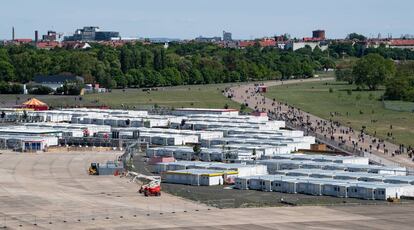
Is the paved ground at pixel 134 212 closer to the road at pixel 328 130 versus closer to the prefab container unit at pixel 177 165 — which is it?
the prefab container unit at pixel 177 165

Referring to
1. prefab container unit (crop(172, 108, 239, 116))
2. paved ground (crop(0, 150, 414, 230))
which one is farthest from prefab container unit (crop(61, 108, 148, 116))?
paved ground (crop(0, 150, 414, 230))

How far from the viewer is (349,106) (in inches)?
3804

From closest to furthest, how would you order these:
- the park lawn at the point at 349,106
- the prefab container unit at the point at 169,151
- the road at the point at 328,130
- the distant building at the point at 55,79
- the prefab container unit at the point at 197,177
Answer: the prefab container unit at the point at 197,177 → the prefab container unit at the point at 169,151 → the road at the point at 328,130 → the park lawn at the point at 349,106 → the distant building at the point at 55,79

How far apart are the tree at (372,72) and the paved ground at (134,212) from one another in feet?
245

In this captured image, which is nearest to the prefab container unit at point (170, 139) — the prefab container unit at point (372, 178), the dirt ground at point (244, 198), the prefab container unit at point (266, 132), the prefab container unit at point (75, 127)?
the prefab container unit at point (266, 132)

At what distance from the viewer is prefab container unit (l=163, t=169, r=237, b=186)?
47.8 metres

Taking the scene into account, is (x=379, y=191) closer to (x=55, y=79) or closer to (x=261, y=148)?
(x=261, y=148)

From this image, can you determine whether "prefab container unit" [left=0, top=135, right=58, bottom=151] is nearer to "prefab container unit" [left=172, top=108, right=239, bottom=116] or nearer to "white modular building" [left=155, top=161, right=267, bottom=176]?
"white modular building" [left=155, top=161, right=267, bottom=176]

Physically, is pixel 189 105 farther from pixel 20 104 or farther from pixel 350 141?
pixel 350 141

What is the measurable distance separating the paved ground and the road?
14.3 metres

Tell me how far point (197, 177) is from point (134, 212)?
328 inches

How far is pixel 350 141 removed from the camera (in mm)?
66812

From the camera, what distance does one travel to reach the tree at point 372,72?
11962cm

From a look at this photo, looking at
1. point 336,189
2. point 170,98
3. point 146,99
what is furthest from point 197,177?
point 170,98
